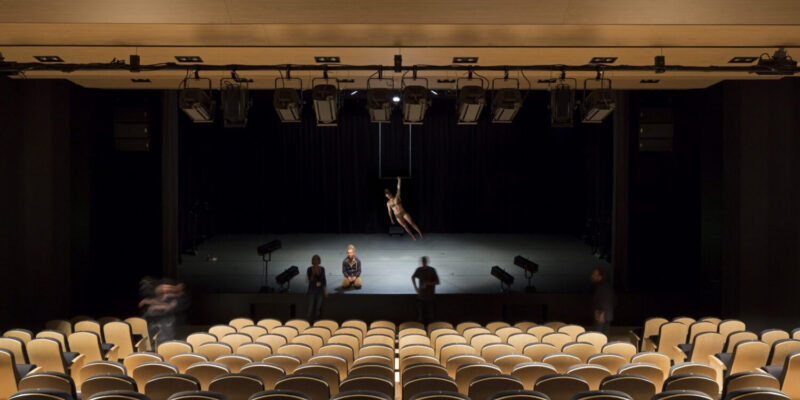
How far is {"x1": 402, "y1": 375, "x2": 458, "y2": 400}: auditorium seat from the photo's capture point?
5.07m

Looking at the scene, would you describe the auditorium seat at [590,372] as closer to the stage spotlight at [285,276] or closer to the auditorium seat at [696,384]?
the auditorium seat at [696,384]

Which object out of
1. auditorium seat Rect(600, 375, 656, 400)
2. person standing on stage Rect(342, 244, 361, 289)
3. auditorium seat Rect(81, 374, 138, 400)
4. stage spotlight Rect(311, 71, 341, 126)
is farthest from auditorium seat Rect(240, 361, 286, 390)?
person standing on stage Rect(342, 244, 361, 289)

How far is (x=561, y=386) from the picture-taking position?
16.4ft

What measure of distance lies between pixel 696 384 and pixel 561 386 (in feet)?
3.79

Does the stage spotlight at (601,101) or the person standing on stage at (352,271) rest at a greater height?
the stage spotlight at (601,101)

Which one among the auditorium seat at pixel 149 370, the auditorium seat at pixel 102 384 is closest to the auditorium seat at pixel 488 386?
the auditorium seat at pixel 149 370

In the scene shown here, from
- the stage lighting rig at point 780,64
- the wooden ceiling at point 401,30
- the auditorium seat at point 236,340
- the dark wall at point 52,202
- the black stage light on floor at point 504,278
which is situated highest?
the wooden ceiling at point 401,30

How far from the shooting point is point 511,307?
455 inches

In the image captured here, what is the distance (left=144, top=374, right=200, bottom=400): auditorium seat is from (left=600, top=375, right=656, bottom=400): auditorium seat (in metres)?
3.28

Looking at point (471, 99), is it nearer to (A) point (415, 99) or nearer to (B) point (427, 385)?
(A) point (415, 99)

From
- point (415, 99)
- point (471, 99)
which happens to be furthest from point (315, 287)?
point (471, 99)

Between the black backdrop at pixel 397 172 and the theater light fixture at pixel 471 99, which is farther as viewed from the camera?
the black backdrop at pixel 397 172

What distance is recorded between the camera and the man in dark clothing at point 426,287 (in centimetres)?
1048

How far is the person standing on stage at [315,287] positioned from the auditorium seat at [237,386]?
5.32 metres
